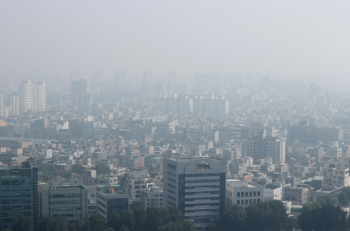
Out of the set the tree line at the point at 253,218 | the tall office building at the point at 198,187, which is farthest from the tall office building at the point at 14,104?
the tree line at the point at 253,218

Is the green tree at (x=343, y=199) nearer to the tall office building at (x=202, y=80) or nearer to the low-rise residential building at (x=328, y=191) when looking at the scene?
the low-rise residential building at (x=328, y=191)

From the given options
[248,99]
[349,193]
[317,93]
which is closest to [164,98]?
[248,99]

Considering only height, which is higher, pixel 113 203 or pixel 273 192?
pixel 113 203

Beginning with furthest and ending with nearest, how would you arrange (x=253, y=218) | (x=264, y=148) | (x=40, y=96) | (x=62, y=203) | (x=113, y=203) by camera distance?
(x=40, y=96)
(x=264, y=148)
(x=113, y=203)
(x=253, y=218)
(x=62, y=203)

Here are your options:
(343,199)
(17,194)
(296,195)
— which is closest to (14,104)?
(296,195)

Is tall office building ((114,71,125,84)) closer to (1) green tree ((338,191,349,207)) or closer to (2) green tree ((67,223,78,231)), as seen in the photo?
(1) green tree ((338,191,349,207))

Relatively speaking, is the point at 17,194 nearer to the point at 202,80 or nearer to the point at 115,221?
the point at 115,221
